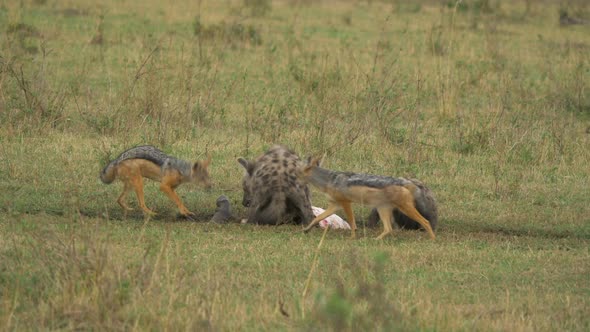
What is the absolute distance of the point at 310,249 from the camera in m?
8.54

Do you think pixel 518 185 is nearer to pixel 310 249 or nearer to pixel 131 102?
pixel 310 249

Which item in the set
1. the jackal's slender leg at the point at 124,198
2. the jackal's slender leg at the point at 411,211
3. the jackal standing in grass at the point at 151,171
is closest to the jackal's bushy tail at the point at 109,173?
the jackal standing in grass at the point at 151,171

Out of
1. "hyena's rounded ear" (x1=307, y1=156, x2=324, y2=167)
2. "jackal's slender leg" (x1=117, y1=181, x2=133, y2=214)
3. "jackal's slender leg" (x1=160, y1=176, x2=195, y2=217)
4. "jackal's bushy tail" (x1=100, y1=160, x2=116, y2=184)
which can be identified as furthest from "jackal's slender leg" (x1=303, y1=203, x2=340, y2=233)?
"jackal's bushy tail" (x1=100, y1=160, x2=116, y2=184)

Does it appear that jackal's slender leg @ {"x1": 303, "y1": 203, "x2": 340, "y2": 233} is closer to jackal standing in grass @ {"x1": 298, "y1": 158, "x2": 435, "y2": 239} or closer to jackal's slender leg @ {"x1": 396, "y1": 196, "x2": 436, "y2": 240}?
jackal standing in grass @ {"x1": 298, "y1": 158, "x2": 435, "y2": 239}

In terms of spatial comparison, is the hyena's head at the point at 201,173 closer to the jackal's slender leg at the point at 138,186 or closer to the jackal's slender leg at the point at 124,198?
the jackal's slender leg at the point at 138,186

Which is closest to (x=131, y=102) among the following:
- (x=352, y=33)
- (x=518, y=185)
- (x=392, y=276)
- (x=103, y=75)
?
(x=103, y=75)

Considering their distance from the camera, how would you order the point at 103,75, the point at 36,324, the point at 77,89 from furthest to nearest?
the point at 103,75, the point at 77,89, the point at 36,324

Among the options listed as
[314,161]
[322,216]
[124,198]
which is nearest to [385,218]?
[322,216]

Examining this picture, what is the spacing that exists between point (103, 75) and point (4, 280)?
9.64 meters

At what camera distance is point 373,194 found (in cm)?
905

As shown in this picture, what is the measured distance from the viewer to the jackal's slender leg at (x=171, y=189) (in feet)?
31.6

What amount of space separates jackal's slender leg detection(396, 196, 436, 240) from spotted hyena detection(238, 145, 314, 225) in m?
1.16

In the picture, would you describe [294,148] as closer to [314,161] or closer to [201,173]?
[201,173]

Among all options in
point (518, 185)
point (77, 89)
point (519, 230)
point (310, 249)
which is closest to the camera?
point (310, 249)
